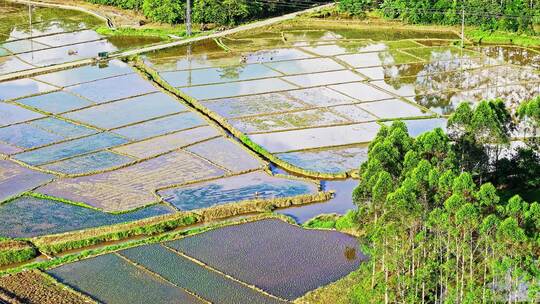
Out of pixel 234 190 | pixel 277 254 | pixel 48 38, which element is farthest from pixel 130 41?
pixel 277 254

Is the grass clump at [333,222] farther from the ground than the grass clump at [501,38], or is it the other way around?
the grass clump at [501,38]

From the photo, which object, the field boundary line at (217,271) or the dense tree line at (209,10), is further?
the dense tree line at (209,10)

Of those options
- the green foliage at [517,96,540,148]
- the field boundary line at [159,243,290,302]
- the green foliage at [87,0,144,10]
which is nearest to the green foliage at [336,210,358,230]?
the field boundary line at [159,243,290,302]

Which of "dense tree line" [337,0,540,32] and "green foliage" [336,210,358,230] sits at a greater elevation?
"dense tree line" [337,0,540,32]

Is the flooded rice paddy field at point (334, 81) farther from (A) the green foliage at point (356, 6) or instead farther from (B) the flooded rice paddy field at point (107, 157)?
(B) the flooded rice paddy field at point (107, 157)

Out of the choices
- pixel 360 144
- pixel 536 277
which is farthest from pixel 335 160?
pixel 536 277

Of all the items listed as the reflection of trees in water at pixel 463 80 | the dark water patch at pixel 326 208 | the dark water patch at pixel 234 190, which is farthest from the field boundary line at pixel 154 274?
the reflection of trees in water at pixel 463 80

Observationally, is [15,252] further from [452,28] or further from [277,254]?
[452,28]

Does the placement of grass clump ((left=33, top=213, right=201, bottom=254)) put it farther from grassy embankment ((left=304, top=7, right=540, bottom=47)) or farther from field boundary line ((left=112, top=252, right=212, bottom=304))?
grassy embankment ((left=304, top=7, right=540, bottom=47))
